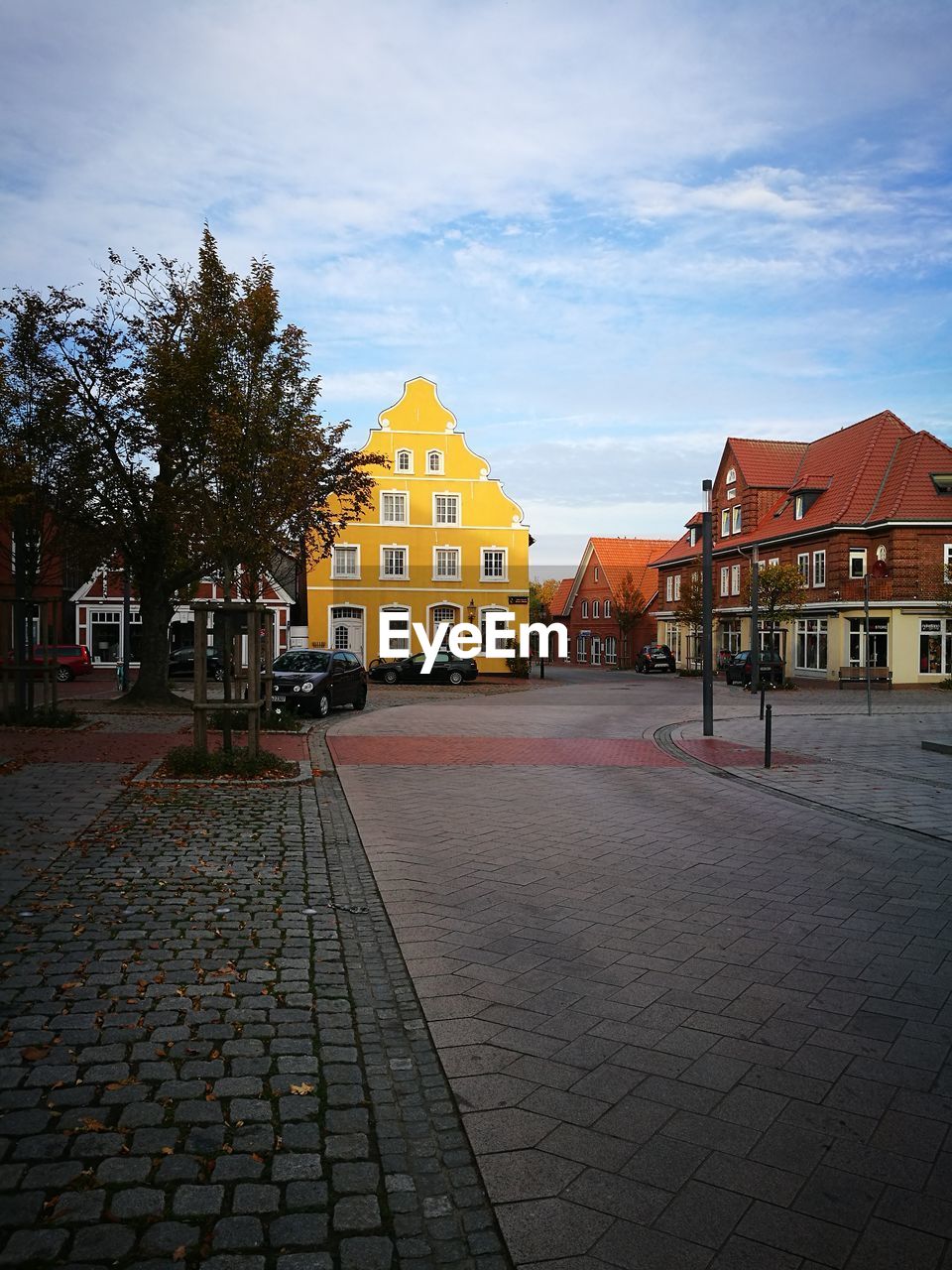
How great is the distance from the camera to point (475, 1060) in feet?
13.5

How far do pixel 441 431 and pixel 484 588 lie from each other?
7.91 m

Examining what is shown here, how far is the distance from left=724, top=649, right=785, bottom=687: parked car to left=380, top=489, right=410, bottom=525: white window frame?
16829 mm

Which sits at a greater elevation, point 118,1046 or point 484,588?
point 484,588

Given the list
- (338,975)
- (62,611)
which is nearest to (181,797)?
(338,975)

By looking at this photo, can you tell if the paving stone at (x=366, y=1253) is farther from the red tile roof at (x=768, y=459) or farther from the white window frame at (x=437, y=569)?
the red tile roof at (x=768, y=459)

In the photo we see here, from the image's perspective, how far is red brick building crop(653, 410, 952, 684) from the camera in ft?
127

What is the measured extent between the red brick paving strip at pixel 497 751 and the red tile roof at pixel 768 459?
35448 millimetres

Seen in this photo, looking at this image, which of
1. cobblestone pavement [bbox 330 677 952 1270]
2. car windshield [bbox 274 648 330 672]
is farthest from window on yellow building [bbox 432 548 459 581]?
cobblestone pavement [bbox 330 677 952 1270]

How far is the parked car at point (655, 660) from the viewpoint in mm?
55719

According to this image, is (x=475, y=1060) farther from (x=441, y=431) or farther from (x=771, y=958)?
(x=441, y=431)

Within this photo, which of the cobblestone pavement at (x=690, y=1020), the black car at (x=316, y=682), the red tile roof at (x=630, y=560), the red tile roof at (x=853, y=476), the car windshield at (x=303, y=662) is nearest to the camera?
the cobblestone pavement at (x=690, y=1020)

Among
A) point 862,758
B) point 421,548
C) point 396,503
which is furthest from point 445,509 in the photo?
point 862,758

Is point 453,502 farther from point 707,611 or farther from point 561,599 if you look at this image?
point 561,599

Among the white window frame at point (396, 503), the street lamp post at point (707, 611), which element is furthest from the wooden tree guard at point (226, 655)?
the white window frame at point (396, 503)
